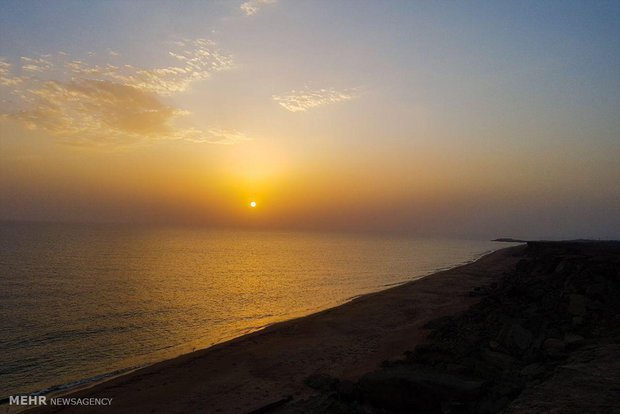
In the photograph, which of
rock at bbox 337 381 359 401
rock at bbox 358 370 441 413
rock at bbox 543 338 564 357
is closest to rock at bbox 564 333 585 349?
rock at bbox 543 338 564 357

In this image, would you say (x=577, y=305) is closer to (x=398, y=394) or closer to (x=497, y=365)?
(x=497, y=365)

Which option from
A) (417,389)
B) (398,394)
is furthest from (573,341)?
(398,394)

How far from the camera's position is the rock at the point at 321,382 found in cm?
1296

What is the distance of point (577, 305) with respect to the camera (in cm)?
1608

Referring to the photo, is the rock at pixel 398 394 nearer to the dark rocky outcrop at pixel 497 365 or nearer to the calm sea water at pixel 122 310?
the dark rocky outcrop at pixel 497 365

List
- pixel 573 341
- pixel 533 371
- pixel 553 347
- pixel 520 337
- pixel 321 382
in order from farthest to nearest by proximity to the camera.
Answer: pixel 321 382 → pixel 520 337 → pixel 573 341 → pixel 553 347 → pixel 533 371

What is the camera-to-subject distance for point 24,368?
1722cm

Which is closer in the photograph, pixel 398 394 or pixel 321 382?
pixel 398 394

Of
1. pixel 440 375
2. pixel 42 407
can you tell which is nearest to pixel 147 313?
pixel 42 407

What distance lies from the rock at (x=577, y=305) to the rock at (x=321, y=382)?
11502 millimetres

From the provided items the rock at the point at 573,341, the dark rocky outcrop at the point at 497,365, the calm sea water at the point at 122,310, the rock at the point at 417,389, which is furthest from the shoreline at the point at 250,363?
the rock at the point at 573,341

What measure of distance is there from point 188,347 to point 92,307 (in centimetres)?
1465

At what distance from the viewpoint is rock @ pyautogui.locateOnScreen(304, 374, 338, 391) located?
42.5 feet

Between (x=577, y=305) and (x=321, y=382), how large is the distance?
1264cm
